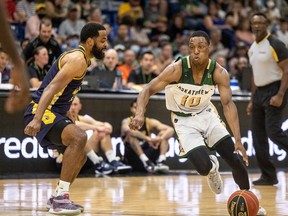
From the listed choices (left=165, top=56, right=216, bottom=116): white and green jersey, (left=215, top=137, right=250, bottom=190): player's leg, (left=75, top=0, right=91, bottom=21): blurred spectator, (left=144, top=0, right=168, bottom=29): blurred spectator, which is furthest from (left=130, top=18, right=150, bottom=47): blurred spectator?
(left=215, top=137, right=250, bottom=190): player's leg

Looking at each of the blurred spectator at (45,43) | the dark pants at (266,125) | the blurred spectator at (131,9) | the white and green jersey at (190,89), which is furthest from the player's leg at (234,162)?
the blurred spectator at (131,9)

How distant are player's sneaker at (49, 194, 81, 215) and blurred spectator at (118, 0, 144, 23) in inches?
463

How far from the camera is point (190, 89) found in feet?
30.9

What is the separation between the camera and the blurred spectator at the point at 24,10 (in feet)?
58.6

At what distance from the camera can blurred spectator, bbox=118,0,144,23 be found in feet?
67.3

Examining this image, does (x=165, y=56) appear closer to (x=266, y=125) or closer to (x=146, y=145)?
(x=146, y=145)

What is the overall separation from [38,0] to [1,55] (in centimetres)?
535

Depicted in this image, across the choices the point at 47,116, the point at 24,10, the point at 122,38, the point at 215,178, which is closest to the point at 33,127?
the point at 47,116

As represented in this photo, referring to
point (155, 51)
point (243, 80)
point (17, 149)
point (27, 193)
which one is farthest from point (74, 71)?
point (155, 51)

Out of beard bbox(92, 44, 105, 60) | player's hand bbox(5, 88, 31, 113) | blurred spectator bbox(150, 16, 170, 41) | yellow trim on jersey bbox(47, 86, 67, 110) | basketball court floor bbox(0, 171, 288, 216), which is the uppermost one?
blurred spectator bbox(150, 16, 170, 41)

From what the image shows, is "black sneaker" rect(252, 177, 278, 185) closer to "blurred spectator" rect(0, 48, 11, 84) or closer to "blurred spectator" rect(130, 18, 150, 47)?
"blurred spectator" rect(0, 48, 11, 84)

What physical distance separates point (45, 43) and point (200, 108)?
6.17 meters

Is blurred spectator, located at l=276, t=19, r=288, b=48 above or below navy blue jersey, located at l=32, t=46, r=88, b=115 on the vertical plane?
above

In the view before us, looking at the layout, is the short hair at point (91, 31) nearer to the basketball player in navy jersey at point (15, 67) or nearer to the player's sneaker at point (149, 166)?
the basketball player in navy jersey at point (15, 67)
